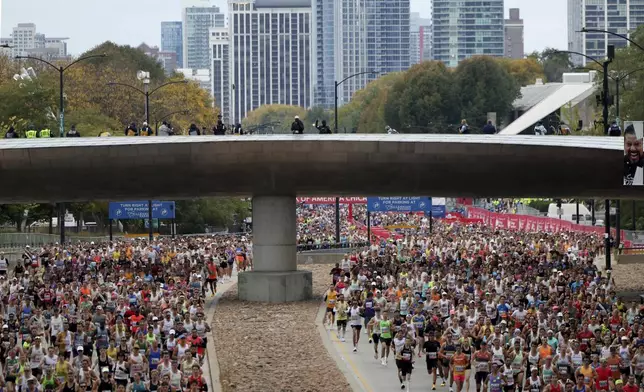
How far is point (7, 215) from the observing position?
8412cm

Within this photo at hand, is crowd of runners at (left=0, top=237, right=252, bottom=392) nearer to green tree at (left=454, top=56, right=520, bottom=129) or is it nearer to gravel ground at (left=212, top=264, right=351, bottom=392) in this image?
gravel ground at (left=212, top=264, right=351, bottom=392)

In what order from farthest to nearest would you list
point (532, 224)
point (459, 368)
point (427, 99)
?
point (427, 99), point (532, 224), point (459, 368)

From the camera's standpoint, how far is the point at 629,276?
5572cm

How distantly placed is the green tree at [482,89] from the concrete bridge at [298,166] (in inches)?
3834

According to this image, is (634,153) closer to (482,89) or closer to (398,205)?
(398,205)

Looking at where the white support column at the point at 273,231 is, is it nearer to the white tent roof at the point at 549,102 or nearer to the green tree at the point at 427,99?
the white tent roof at the point at 549,102

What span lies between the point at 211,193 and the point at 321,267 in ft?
55.4

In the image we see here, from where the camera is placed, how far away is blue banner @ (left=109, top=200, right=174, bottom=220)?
75.2 metres

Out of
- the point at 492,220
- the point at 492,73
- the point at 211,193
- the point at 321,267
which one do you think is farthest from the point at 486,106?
the point at 211,193

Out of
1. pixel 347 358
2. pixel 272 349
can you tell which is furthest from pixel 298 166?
pixel 347 358

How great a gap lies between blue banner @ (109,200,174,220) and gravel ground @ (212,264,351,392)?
96.0ft

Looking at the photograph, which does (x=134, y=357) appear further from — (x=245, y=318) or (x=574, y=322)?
(x=245, y=318)

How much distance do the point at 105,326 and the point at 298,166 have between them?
1402 centimetres

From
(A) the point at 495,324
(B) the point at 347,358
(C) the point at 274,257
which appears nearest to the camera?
(A) the point at 495,324
